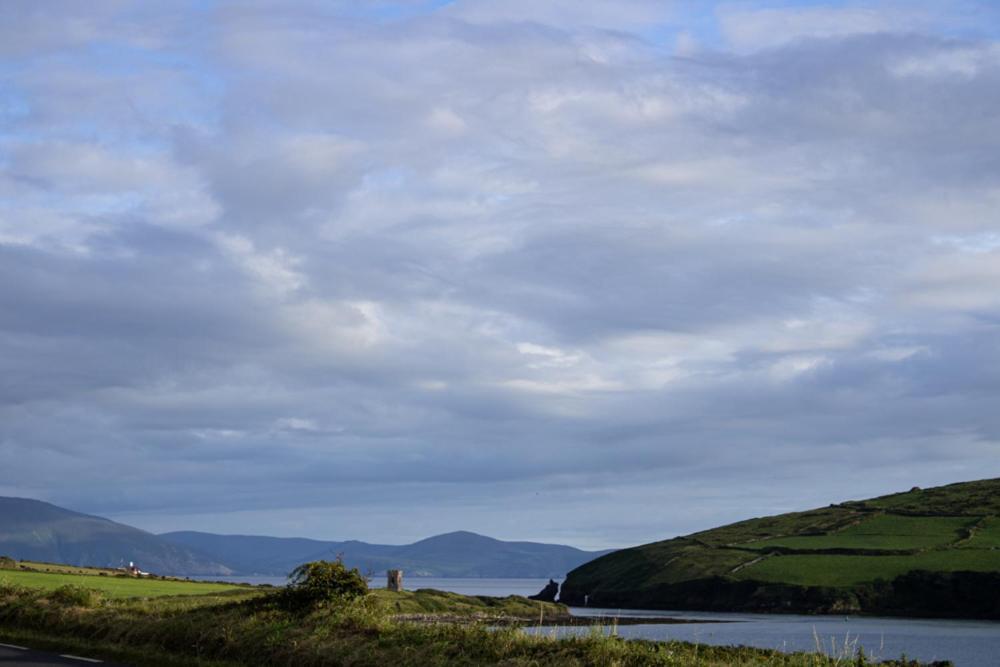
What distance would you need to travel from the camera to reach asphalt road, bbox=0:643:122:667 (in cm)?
2505

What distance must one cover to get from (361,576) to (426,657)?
23.4 ft

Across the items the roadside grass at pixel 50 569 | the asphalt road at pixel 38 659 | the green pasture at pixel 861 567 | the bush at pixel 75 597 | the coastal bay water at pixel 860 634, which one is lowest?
the coastal bay water at pixel 860 634

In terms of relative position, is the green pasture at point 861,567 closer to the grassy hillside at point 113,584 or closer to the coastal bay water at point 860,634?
the coastal bay water at point 860,634

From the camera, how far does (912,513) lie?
191m

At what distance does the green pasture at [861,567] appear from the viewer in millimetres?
148500

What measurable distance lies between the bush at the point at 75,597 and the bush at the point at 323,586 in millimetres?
9535

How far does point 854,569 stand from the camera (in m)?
156

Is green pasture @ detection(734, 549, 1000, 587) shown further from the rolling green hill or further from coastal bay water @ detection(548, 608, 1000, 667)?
coastal bay water @ detection(548, 608, 1000, 667)

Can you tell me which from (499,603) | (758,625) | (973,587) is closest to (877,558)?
(973,587)

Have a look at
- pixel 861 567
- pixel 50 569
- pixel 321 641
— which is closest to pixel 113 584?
pixel 50 569

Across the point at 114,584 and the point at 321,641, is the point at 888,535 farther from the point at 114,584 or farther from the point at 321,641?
the point at 321,641

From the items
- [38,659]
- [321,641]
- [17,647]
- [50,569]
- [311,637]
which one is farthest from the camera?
[50,569]

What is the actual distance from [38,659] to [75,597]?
9801 mm

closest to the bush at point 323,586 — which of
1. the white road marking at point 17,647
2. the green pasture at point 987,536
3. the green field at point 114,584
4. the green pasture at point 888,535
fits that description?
the white road marking at point 17,647
